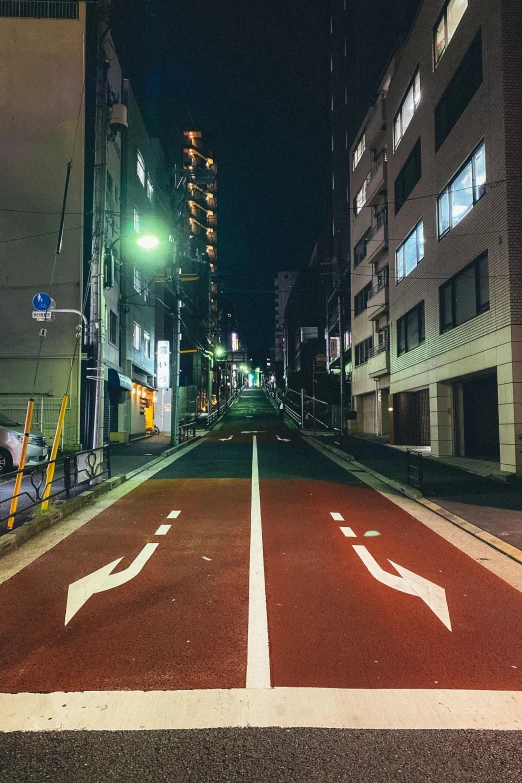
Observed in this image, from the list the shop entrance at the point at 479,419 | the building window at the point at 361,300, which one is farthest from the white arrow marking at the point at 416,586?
the building window at the point at 361,300

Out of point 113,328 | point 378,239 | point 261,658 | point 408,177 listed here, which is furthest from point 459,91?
point 261,658

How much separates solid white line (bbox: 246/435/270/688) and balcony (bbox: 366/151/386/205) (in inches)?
1118

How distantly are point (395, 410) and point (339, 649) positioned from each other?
78.8 ft

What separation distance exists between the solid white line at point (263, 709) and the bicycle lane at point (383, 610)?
0.16 m

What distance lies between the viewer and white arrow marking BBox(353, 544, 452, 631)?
5.25 meters

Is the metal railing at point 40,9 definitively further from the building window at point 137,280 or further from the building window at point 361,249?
the building window at point 361,249

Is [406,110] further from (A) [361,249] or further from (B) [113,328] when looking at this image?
(B) [113,328]

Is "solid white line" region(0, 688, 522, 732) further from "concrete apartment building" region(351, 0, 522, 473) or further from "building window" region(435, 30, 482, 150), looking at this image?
"building window" region(435, 30, 482, 150)

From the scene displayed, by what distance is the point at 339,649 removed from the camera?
4332mm

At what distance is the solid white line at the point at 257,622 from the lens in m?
3.89

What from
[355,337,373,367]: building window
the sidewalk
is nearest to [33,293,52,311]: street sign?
the sidewalk

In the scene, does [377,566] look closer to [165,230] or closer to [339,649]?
[339,649]

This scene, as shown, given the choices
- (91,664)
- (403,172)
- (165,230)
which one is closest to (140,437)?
(165,230)

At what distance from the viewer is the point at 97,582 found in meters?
6.06
